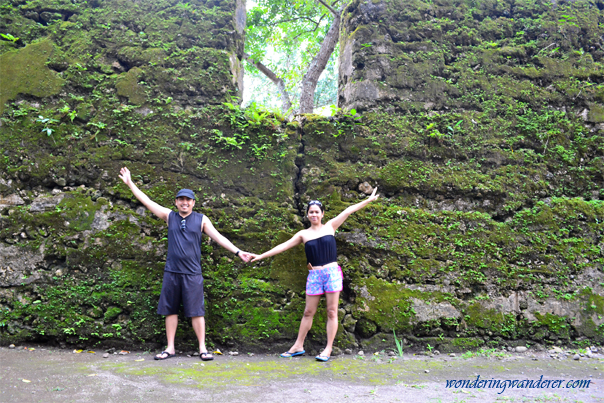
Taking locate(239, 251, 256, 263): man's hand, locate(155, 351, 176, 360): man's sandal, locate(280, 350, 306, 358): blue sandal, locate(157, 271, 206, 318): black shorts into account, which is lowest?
locate(280, 350, 306, 358): blue sandal

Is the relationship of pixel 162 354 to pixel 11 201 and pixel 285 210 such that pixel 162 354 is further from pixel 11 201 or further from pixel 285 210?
pixel 11 201

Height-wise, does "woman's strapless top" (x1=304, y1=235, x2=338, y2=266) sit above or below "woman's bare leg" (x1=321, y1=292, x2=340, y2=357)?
above

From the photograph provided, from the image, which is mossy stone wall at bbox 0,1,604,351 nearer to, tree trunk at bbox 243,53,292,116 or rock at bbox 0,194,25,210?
rock at bbox 0,194,25,210

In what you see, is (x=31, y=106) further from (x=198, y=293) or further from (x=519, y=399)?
(x=519, y=399)

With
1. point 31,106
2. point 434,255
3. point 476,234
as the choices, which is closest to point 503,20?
point 476,234

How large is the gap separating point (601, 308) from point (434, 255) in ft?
6.76

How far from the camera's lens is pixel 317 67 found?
7.68 meters

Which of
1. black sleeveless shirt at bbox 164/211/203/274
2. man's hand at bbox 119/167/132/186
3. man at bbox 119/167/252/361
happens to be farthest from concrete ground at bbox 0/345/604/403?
man's hand at bbox 119/167/132/186

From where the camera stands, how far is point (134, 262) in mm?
4141

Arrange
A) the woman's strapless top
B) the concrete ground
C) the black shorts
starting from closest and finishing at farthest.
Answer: the concrete ground
the black shorts
the woman's strapless top

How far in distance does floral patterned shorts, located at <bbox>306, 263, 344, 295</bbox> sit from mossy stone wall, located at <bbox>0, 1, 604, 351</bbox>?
0.42 metres

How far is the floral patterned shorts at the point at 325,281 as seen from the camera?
12.6 ft

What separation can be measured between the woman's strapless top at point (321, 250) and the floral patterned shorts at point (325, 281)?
0.07m

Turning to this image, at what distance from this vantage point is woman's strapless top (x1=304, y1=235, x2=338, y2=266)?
3.89 metres
